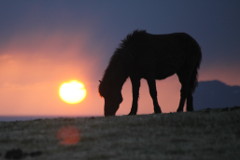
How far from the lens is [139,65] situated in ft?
70.9

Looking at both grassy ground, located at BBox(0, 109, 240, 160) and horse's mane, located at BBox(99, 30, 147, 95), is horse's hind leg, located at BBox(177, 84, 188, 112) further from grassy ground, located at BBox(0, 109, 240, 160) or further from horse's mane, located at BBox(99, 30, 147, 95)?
grassy ground, located at BBox(0, 109, 240, 160)

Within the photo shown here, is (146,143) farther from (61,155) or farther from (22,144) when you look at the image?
(22,144)

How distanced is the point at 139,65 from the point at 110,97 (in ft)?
6.91

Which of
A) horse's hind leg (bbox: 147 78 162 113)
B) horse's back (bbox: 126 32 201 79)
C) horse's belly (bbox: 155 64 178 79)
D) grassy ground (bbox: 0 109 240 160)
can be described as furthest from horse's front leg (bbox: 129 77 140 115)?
grassy ground (bbox: 0 109 240 160)

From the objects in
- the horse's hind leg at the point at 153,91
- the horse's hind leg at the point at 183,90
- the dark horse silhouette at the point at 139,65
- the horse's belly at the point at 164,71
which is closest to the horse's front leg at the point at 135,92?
the dark horse silhouette at the point at 139,65

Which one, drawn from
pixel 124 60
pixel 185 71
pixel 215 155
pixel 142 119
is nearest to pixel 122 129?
pixel 142 119

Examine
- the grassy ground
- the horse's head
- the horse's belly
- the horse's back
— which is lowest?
the grassy ground

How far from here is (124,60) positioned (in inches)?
851

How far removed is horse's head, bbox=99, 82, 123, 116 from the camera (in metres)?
21.7

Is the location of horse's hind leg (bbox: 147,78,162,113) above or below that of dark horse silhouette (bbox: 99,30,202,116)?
below

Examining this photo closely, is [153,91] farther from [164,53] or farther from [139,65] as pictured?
[164,53]

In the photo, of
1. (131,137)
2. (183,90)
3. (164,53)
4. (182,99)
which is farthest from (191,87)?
(131,137)

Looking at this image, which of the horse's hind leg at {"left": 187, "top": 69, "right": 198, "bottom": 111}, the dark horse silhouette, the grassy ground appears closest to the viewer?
the grassy ground

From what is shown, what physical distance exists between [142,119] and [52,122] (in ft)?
12.9
